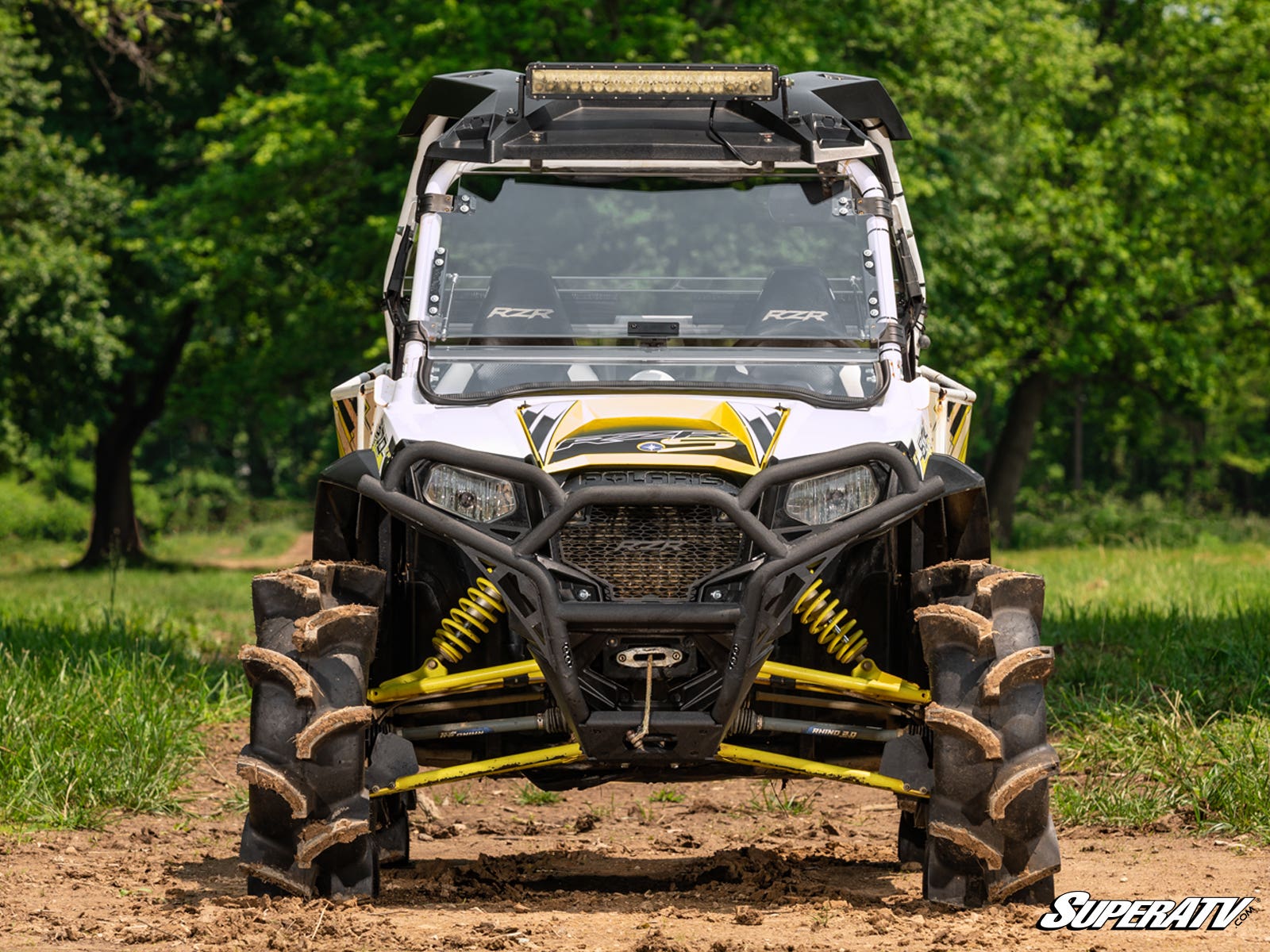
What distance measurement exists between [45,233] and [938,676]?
21.8 metres

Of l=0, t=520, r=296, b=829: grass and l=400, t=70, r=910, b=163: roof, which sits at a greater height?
l=400, t=70, r=910, b=163: roof

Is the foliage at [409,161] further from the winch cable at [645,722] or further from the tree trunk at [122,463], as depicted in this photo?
the winch cable at [645,722]

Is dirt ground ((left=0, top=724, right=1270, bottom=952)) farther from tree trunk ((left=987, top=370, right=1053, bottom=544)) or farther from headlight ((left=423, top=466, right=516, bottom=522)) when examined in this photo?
tree trunk ((left=987, top=370, right=1053, bottom=544))

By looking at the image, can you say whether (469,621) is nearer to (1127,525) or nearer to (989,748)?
(989,748)

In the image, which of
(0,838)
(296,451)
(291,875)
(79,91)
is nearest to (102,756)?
(0,838)

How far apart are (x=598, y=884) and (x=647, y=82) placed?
310 centimetres

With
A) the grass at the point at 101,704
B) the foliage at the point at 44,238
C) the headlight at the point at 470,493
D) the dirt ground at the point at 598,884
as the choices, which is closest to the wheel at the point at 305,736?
the dirt ground at the point at 598,884

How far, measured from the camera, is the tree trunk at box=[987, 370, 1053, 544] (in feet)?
111

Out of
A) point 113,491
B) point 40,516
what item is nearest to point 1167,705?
point 113,491

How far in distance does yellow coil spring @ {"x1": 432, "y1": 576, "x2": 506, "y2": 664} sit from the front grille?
33 cm

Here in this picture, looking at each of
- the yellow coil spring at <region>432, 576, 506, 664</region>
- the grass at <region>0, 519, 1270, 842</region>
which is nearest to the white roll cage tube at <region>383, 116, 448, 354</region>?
the yellow coil spring at <region>432, 576, 506, 664</region>

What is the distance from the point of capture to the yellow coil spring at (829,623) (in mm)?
5762

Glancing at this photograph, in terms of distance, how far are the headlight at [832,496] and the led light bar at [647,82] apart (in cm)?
177

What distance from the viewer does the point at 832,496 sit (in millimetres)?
5645
